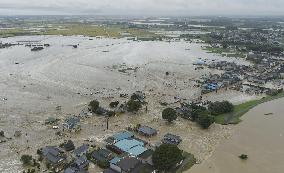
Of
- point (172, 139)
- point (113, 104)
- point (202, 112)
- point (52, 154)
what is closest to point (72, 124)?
point (52, 154)

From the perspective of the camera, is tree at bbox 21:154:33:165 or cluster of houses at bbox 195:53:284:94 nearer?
tree at bbox 21:154:33:165

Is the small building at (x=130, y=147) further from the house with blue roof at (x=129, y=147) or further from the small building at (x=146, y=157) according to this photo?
the small building at (x=146, y=157)

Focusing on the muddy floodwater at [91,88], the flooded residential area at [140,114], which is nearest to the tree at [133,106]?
the flooded residential area at [140,114]

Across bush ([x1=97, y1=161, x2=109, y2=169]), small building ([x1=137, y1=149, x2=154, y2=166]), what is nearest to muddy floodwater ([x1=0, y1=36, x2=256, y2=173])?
small building ([x1=137, y1=149, x2=154, y2=166])

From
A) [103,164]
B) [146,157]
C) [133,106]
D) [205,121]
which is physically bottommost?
[103,164]

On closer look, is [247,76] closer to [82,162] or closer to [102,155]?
[102,155]

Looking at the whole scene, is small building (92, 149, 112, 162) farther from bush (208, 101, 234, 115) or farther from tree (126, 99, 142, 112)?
bush (208, 101, 234, 115)
